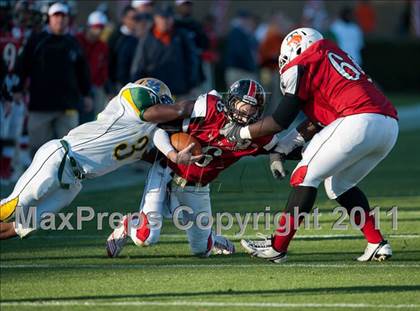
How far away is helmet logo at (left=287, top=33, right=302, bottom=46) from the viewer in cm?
805

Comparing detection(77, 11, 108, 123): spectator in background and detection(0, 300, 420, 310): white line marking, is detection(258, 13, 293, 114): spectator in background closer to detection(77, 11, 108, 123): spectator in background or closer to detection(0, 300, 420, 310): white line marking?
detection(77, 11, 108, 123): spectator in background

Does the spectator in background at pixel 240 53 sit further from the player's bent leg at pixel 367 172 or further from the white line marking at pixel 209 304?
the white line marking at pixel 209 304

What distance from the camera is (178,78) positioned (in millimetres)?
14688

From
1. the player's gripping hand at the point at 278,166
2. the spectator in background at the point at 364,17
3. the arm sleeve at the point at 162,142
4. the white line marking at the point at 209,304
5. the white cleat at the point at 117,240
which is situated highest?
the arm sleeve at the point at 162,142

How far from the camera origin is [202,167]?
8.25m

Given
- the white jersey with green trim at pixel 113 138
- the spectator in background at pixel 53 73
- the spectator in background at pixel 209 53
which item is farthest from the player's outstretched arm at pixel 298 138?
the spectator in background at pixel 209 53

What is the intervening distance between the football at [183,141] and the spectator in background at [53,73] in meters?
4.89

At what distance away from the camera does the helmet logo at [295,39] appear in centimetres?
805

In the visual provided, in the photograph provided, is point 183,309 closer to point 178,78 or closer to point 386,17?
point 178,78

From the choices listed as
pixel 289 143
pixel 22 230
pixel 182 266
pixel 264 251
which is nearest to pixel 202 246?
pixel 182 266

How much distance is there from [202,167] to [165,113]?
0.53 metres

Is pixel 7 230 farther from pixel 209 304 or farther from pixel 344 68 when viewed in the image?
pixel 344 68

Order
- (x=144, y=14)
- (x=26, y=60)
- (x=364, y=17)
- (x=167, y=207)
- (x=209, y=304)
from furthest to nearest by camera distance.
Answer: (x=364, y=17)
(x=144, y=14)
(x=26, y=60)
(x=167, y=207)
(x=209, y=304)

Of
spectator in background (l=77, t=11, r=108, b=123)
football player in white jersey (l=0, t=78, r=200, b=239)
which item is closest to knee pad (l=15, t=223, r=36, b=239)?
football player in white jersey (l=0, t=78, r=200, b=239)
